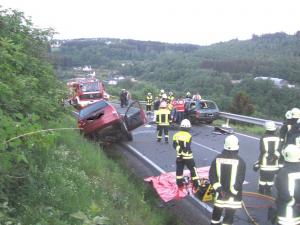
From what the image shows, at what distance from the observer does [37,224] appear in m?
4.75

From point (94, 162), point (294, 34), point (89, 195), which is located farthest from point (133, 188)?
point (294, 34)

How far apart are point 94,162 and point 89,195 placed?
10.3ft

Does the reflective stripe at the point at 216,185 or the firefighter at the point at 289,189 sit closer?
the firefighter at the point at 289,189

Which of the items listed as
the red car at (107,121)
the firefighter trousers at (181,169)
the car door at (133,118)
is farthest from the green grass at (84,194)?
the car door at (133,118)

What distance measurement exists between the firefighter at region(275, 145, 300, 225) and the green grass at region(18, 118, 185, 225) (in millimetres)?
2367

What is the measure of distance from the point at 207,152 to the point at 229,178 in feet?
26.1

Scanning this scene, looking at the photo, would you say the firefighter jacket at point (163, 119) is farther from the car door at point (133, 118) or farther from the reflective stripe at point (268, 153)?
the reflective stripe at point (268, 153)

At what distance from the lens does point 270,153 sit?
9.68m

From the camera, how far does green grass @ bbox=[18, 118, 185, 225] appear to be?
5.49 metres

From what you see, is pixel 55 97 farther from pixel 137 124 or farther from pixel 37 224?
pixel 137 124

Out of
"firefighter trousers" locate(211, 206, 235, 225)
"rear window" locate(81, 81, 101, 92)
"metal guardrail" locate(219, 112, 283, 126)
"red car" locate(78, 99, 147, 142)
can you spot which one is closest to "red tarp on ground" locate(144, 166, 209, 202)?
"firefighter trousers" locate(211, 206, 235, 225)

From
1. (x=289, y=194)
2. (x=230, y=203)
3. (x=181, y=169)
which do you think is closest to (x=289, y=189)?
(x=289, y=194)

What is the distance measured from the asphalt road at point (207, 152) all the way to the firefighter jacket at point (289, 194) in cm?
195

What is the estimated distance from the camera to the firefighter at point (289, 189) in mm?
6059
